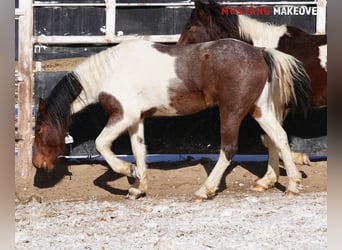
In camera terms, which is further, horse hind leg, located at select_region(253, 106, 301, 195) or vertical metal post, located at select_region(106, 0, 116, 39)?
vertical metal post, located at select_region(106, 0, 116, 39)

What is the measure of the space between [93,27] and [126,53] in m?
1.46

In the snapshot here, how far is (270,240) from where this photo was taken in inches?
134

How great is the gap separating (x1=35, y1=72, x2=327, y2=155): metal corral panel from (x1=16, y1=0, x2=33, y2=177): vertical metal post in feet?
1.22

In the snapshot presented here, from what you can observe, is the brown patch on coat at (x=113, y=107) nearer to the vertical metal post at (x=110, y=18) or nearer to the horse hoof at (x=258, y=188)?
the vertical metal post at (x=110, y=18)

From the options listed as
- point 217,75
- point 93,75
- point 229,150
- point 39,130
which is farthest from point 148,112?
point 39,130

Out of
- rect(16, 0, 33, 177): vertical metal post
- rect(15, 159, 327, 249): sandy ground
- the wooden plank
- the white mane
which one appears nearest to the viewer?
rect(15, 159, 327, 249): sandy ground

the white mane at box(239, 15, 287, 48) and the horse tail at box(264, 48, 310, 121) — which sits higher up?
the white mane at box(239, 15, 287, 48)

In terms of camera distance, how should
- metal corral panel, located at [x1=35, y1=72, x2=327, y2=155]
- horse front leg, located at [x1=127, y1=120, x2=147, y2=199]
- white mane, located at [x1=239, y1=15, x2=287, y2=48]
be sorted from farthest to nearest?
metal corral panel, located at [x1=35, y1=72, x2=327, y2=155] → white mane, located at [x1=239, y1=15, x2=287, y2=48] → horse front leg, located at [x1=127, y1=120, x2=147, y2=199]

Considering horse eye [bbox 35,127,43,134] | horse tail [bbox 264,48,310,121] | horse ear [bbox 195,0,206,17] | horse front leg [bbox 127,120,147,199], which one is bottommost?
horse front leg [bbox 127,120,147,199]

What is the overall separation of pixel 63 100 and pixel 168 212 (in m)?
1.95

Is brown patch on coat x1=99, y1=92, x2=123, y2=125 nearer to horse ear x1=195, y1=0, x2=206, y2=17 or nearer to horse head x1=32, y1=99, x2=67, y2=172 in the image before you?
horse head x1=32, y1=99, x2=67, y2=172

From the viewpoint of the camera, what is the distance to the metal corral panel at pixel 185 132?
267 inches

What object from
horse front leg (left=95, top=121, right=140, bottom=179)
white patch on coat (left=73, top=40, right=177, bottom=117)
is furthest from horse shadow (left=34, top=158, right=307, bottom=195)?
white patch on coat (left=73, top=40, right=177, bottom=117)

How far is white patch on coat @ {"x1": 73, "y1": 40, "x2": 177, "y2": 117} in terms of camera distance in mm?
5375
